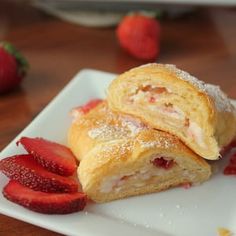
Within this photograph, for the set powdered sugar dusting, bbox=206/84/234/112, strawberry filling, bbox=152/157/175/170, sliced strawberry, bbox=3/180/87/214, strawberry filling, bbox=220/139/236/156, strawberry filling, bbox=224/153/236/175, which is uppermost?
powdered sugar dusting, bbox=206/84/234/112

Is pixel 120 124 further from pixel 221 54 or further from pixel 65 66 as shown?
pixel 221 54

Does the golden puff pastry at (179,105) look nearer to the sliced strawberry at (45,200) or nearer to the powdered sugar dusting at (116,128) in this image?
the powdered sugar dusting at (116,128)

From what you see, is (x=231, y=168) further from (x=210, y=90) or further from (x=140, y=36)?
(x=140, y=36)

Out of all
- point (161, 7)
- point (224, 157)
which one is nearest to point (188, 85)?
point (224, 157)

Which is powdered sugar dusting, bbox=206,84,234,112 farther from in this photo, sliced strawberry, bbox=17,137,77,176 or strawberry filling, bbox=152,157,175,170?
sliced strawberry, bbox=17,137,77,176

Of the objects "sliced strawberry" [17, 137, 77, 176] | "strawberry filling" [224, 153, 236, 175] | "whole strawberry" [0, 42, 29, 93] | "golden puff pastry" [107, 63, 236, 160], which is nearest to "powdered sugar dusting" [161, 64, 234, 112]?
"golden puff pastry" [107, 63, 236, 160]

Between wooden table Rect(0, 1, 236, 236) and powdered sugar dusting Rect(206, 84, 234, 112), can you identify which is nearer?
powdered sugar dusting Rect(206, 84, 234, 112)

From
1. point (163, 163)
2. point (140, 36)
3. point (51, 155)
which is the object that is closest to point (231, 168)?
point (163, 163)
